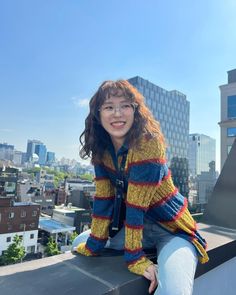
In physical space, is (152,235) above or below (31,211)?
above

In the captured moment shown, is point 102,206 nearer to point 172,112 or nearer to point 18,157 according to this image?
point 172,112

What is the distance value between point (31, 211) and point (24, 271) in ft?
50.4

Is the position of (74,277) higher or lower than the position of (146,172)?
lower

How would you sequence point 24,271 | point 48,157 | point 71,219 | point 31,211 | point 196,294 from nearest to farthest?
point 24,271 → point 196,294 → point 31,211 → point 71,219 → point 48,157

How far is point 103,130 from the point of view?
112 centimetres

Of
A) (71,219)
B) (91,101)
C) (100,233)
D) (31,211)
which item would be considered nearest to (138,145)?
(91,101)

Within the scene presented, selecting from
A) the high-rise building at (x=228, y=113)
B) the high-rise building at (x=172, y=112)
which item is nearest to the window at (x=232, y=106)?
the high-rise building at (x=228, y=113)

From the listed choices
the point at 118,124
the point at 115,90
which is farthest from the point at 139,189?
the point at 115,90

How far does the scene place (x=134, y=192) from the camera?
Result: 94cm

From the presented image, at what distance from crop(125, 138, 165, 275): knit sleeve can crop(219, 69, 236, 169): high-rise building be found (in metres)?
16.7

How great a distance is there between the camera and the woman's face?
101cm

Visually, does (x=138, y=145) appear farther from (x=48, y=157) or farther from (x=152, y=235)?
(x=48, y=157)

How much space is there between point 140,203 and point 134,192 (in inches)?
1.7

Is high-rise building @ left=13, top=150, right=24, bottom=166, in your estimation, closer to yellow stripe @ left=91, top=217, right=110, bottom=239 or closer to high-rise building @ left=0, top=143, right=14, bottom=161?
high-rise building @ left=0, top=143, right=14, bottom=161
